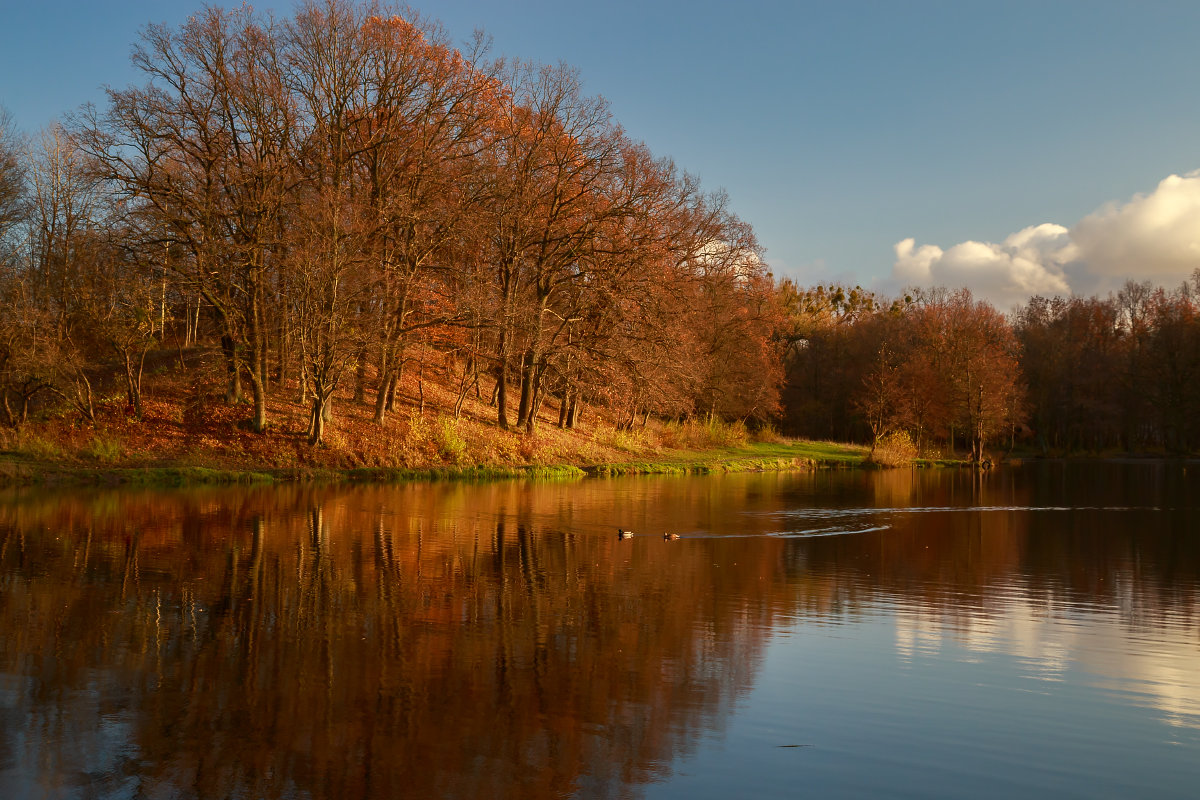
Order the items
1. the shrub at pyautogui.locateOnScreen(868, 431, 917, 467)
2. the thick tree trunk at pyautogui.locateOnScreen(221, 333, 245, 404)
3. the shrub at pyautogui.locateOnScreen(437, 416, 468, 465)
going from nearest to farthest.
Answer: the thick tree trunk at pyautogui.locateOnScreen(221, 333, 245, 404) → the shrub at pyautogui.locateOnScreen(437, 416, 468, 465) → the shrub at pyautogui.locateOnScreen(868, 431, 917, 467)

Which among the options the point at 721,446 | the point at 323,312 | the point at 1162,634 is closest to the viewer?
the point at 1162,634

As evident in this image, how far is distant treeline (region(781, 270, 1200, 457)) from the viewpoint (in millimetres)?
65750

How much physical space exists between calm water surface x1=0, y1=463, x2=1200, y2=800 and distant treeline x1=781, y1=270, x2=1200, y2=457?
48787 millimetres

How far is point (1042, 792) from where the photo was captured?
6195 mm

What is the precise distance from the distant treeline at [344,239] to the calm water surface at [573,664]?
513 inches

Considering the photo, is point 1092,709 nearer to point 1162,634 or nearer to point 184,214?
point 1162,634

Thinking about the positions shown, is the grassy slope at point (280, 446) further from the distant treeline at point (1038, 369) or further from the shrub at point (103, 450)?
the distant treeline at point (1038, 369)

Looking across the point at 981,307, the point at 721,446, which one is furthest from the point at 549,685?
the point at 981,307

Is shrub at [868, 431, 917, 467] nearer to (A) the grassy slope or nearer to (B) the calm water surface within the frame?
(A) the grassy slope

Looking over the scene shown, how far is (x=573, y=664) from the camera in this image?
885cm

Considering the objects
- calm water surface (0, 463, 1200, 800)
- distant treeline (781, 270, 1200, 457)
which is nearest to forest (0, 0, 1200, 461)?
calm water surface (0, 463, 1200, 800)

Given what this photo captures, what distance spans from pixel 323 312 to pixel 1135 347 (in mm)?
79690

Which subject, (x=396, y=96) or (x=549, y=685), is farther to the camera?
(x=396, y=96)

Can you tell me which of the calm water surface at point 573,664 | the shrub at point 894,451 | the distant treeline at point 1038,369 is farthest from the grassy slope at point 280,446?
the distant treeline at point 1038,369
